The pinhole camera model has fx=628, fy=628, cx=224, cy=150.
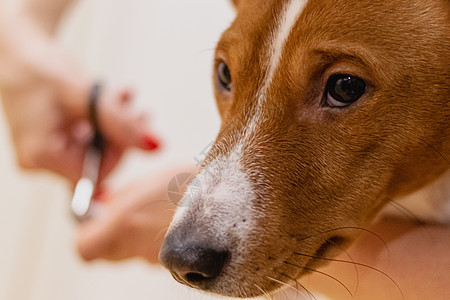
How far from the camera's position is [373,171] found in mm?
1037

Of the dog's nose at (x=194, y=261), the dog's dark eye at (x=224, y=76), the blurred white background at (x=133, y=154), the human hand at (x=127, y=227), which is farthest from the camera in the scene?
the blurred white background at (x=133, y=154)

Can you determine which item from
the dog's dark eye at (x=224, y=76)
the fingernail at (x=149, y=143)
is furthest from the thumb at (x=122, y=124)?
the dog's dark eye at (x=224, y=76)

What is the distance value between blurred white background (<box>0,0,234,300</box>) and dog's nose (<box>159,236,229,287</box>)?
920 mm

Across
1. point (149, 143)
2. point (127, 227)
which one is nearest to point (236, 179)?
point (127, 227)

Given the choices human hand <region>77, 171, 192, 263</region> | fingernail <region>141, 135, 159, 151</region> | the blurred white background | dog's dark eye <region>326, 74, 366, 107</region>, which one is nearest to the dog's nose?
dog's dark eye <region>326, 74, 366, 107</region>

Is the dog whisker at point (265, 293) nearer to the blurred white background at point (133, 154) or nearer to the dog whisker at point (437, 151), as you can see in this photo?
the dog whisker at point (437, 151)

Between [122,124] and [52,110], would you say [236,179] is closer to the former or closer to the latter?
[122,124]

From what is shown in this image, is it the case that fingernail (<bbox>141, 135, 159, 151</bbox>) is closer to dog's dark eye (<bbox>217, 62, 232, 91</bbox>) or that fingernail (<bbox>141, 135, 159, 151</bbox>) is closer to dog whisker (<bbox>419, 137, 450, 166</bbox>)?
dog's dark eye (<bbox>217, 62, 232, 91</bbox>)

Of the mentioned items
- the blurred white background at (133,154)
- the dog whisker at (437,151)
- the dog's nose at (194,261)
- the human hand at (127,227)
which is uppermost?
the dog whisker at (437,151)

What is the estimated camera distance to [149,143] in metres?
1.76

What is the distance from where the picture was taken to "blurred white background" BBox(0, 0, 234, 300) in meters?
2.15

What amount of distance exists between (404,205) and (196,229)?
1.42ft

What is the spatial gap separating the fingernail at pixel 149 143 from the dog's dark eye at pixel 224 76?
555 mm

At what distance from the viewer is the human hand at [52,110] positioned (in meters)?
1.77
